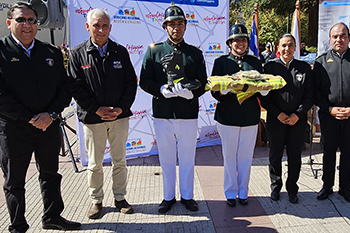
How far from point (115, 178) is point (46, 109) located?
1.09m

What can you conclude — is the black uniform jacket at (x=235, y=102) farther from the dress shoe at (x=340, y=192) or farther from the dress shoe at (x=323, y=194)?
the dress shoe at (x=340, y=192)

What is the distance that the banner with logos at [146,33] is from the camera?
4.58 meters

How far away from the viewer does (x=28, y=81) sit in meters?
2.60

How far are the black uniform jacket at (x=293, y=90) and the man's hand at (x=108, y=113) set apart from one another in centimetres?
169

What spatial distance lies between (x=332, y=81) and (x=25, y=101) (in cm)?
320

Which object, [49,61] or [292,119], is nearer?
[49,61]

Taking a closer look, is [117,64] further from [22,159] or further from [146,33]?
[146,33]

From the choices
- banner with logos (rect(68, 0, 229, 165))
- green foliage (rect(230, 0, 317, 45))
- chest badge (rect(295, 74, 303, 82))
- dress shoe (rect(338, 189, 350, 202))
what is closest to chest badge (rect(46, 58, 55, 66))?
banner with logos (rect(68, 0, 229, 165))

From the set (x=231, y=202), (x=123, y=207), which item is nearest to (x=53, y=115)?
(x=123, y=207)

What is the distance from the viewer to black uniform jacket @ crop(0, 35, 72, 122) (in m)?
2.52

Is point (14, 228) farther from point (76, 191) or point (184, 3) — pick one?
point (184, 3)

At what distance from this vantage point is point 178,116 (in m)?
3.11

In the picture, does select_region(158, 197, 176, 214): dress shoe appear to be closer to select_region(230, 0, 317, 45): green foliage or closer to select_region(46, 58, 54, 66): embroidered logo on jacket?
select_region(46, 58, 54, 66): embroidered logo on jacket

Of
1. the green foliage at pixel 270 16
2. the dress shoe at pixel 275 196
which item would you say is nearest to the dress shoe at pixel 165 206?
the dress shoe at pixel 275 196
